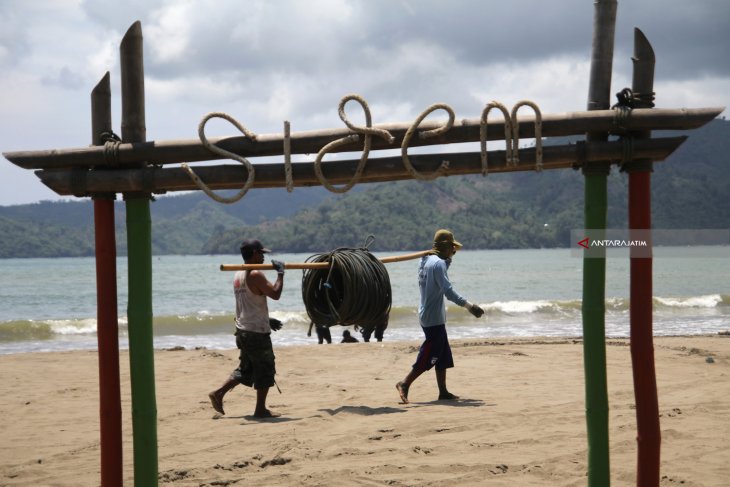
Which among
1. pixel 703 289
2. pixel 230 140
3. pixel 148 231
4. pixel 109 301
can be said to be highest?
pixel 230 140

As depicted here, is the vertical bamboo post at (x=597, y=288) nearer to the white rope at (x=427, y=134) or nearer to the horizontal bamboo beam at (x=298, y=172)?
the horizontal bamboo beam at (x=298, y=172)

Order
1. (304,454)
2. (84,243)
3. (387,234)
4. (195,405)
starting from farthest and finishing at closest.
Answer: (84,243) < (387,234) < (195,405) < (304,454)

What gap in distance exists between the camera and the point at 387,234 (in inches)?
6122

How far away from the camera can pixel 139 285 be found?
483cm

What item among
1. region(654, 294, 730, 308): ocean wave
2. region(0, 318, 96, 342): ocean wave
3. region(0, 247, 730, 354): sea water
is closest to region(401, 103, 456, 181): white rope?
region(0, 247, 730, 354): sea water

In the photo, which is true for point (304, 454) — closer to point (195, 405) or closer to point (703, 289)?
point (195, 405)

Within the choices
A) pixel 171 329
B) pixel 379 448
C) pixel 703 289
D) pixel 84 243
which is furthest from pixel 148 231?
pixel 84 243

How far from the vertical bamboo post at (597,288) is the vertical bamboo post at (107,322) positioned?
2468 millimetres

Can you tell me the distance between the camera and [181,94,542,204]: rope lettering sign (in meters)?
4.58

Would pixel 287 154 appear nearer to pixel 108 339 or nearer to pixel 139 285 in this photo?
pixel 139 285

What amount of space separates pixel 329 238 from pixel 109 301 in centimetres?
15203

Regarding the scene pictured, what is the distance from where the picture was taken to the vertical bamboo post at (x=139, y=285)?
A: 4.82m

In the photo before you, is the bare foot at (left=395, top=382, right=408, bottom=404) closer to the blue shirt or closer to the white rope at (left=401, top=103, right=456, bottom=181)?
the blue shirt

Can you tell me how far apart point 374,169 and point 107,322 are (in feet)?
5.36
